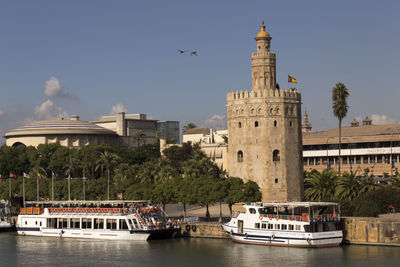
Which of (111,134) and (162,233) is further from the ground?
(111,134)

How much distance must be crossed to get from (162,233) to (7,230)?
2322 cm

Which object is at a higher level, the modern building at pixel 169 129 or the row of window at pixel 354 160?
the modern building at pixel 169 129

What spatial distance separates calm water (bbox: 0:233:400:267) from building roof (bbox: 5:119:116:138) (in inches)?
3167

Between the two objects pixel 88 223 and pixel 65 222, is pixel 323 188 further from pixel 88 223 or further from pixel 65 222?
pixel 65 222

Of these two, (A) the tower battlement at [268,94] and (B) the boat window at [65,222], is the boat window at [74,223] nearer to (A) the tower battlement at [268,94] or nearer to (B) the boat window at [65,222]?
(B) the boat window at [65,222]

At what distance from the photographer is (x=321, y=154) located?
11462 cm

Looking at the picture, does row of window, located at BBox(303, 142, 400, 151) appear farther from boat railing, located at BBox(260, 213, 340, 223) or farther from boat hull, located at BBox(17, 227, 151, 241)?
boat hull, located at BBox(17, 227, 151, 241)

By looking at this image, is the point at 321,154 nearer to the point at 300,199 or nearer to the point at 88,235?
the point at 300,199

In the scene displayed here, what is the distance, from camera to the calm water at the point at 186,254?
53406mm

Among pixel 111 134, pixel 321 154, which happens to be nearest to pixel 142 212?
pixel 321 154

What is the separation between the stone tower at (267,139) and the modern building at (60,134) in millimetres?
69398

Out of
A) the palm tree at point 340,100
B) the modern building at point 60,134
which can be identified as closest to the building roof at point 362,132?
the palm tree at point 340,100

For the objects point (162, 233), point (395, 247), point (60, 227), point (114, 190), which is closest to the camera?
point (395, 247)

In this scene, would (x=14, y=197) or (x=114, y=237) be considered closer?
(x=114, y=237)
